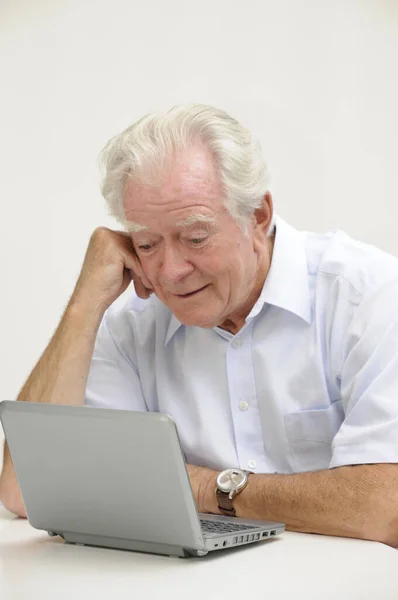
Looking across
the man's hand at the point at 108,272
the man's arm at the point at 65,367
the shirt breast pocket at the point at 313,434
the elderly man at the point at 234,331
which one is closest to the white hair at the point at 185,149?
the elderly man at the point at 234,331

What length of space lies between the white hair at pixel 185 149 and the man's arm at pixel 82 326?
12cm

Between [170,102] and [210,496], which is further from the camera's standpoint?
[170,102]

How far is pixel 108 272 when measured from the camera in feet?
6.13

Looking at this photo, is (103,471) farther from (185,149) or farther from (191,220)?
(185,149)

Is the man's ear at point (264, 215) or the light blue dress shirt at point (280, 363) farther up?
the man's ear at point (264, 215)

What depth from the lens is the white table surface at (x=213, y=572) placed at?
3.81 ft

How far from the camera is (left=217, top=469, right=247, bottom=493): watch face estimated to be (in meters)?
1.58

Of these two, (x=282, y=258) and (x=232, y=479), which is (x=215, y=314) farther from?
(x=232, y=479)

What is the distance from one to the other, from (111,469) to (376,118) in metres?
1.72

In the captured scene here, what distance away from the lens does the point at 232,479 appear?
1604 mm

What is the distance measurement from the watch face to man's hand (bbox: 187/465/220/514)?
1.0 inches

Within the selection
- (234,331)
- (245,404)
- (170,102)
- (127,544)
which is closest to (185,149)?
(234,331)

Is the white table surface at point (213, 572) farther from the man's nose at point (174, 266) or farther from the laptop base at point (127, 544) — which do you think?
the man's nose at point (174, 266)

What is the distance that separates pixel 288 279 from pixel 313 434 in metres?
0.30
